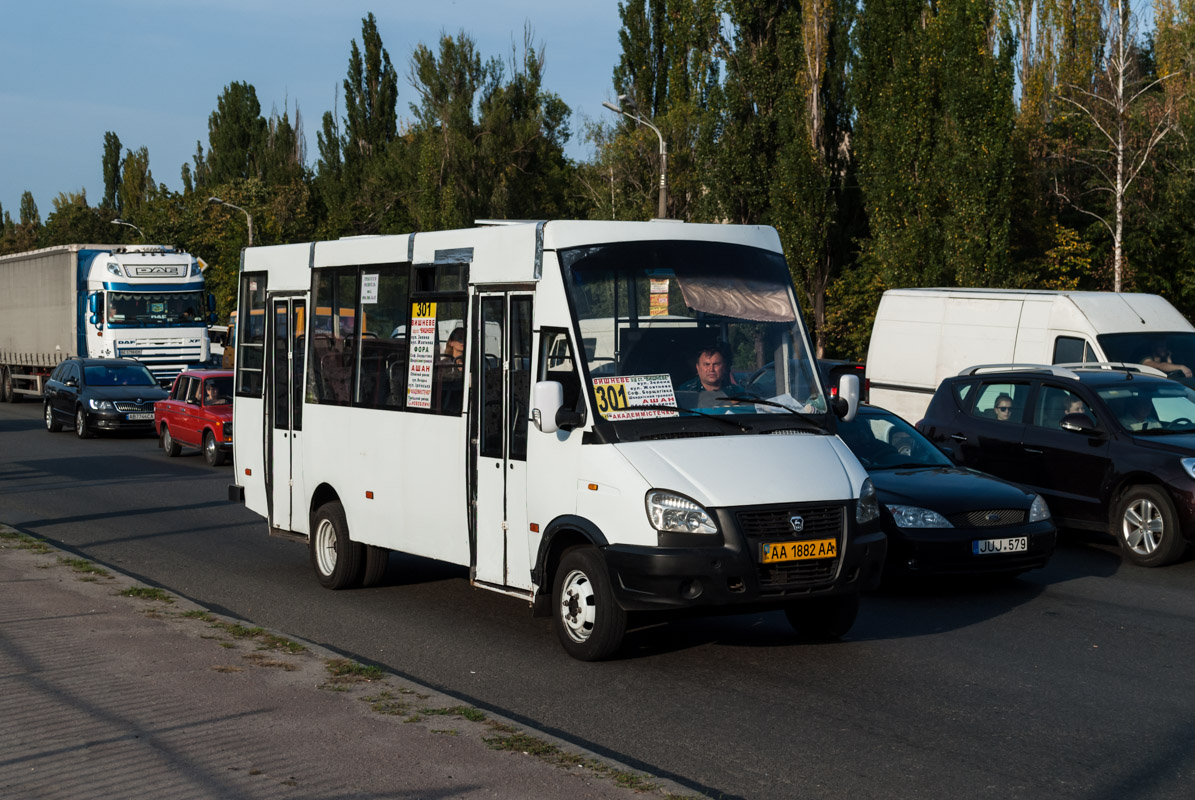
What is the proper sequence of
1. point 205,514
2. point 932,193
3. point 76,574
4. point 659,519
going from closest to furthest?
point 659,519, point 76,574, point 205,514, point 932,193

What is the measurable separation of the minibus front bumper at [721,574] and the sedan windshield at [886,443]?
3.60 metres

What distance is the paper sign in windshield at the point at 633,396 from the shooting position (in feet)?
26.1

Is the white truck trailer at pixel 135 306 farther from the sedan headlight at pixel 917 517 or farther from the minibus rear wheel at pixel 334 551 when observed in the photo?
the sedan headlight at pixel 917 517

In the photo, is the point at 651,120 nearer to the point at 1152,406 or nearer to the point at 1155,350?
the point at 1155,350

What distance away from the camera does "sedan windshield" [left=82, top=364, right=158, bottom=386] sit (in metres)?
28.7

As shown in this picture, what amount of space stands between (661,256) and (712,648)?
2.48m

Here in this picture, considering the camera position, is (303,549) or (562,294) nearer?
(562,294)

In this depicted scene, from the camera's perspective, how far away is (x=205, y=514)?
52.3ft

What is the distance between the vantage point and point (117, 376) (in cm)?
2903

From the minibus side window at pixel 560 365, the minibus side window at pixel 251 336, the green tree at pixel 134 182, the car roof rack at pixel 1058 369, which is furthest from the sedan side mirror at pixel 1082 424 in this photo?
the green tree at pixel 134 182

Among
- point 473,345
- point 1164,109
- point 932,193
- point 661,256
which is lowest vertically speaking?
point 473,345

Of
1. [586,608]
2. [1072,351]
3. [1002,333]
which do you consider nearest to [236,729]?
[586,608]

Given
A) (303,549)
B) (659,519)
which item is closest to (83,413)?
(303,549)

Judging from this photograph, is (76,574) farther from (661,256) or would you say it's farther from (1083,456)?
(1083,456)
